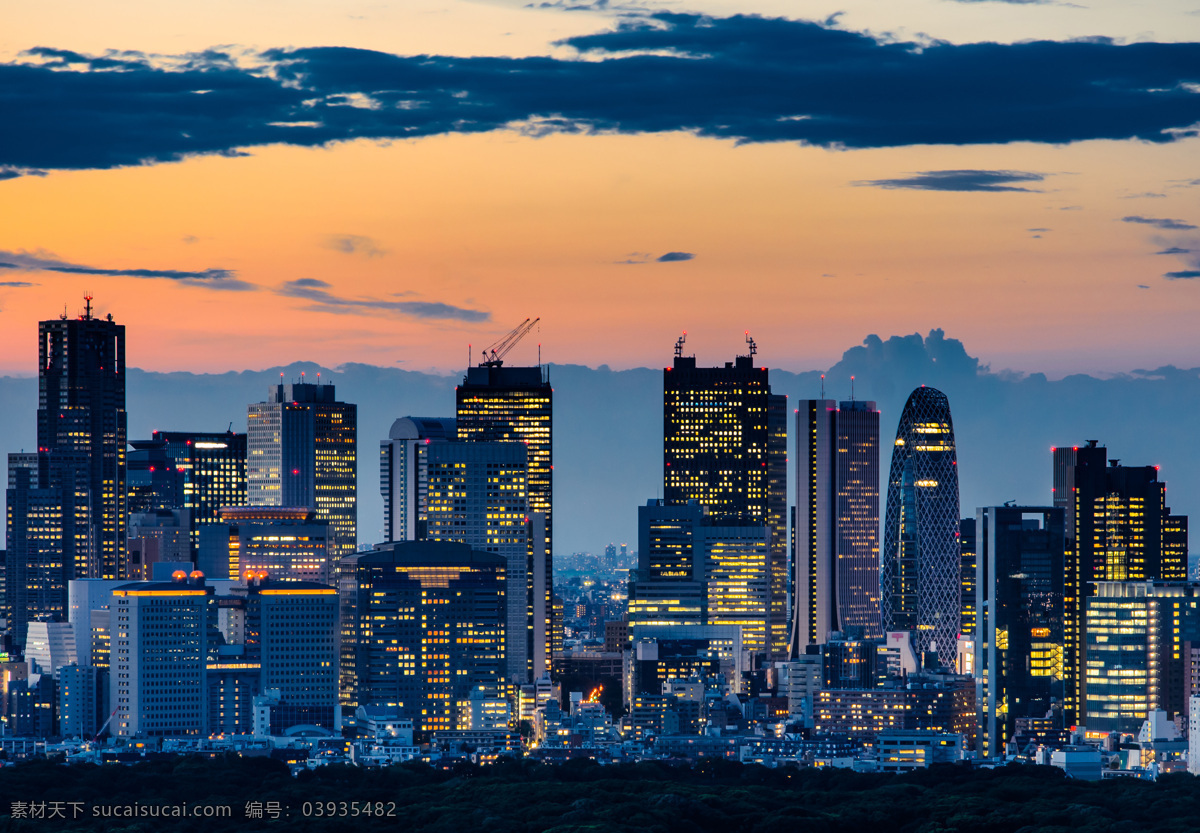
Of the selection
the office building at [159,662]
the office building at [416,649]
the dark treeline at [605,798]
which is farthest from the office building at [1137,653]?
the office building at [159,662]

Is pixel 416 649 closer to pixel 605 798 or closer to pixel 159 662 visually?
pixel 159 662

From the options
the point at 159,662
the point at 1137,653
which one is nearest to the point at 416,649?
the point at 159,662

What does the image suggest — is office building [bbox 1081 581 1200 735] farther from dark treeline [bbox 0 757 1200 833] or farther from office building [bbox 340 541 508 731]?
office building [bbox 340 541 508 731]

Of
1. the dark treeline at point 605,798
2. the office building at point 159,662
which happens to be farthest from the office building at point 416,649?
the dark treeline at point 605,798

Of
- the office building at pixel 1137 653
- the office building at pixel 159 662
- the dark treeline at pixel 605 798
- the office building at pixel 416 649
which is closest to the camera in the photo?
the dark treeline at pixel 605 798

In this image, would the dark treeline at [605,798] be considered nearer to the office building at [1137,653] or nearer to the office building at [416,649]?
the office building at [1137,653]

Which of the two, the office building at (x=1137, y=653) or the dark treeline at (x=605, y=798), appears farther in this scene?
the office building at (x=1137, y=653)

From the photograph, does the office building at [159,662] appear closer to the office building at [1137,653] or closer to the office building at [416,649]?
the office building at [416,649]

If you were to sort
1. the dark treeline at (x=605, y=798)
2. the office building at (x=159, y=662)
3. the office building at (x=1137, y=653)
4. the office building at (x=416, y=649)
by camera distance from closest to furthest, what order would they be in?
the dark treeline at (x=605, y=798) → the office building at (x=159, y=662) → the office building at (x=1137, y=653) → the office building at (x=416, y=649)

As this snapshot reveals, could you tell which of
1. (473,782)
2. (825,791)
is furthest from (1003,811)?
(473,782)
